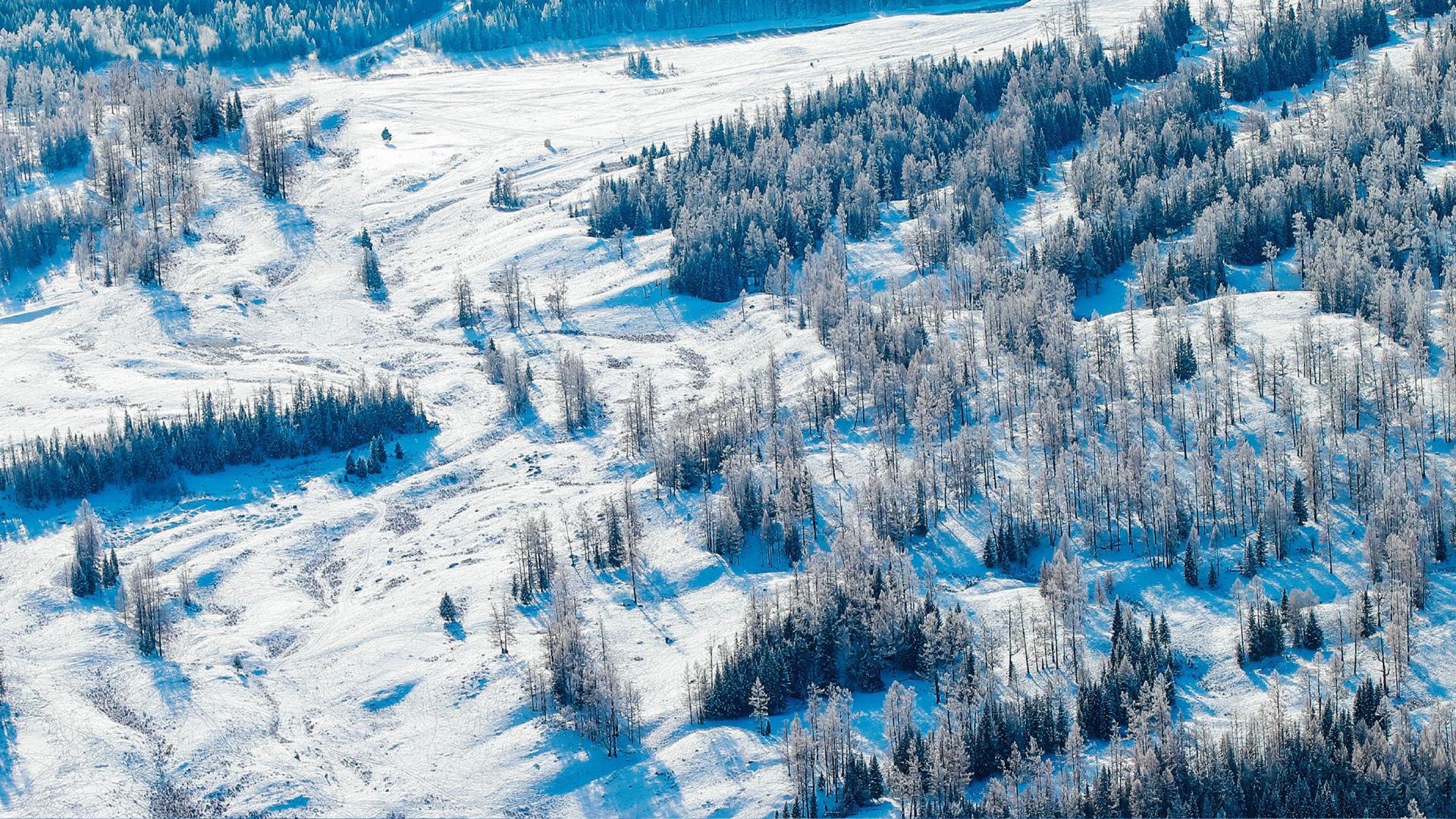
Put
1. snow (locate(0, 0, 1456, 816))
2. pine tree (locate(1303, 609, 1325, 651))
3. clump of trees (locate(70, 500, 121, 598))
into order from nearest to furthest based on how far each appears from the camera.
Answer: snow (locate(0, 0, 1456, 816)) → pine tree (locate(1303, 609, 1325, 651)) → clump of trees (locate(70, 500, 121, 598))

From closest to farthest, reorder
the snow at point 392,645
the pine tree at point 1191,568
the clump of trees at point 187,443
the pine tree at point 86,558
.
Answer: the snow at point 392,645 < the pine tree at point 1191,568 < the pine tree at point 86,558 < the clump of trees at point 187,443

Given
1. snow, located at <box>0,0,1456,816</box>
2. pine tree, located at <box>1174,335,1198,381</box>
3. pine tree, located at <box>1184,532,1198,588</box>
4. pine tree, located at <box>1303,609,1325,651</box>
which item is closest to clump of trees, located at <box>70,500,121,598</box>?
snow, located at <box>0,0,1456,816</box>

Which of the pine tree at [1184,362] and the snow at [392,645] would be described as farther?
the pine tree at [1184,362]

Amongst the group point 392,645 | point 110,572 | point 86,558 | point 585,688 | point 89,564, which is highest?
point 86,558

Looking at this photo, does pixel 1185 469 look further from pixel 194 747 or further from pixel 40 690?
pixel 40 690

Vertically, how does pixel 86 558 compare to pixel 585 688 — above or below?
above

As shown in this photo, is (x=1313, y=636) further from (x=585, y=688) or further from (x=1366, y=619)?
(x=585, y=688)

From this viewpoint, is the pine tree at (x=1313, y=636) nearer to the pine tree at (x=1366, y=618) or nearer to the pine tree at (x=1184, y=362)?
the pine tree at (x=1366, y=618)

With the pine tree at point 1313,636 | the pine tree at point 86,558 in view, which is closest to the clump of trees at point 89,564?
the pine tree at point 86,558

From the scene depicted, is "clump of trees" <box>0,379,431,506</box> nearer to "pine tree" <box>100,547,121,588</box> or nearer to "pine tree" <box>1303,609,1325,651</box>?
"pine tree" <box>100,547,121,588</box>

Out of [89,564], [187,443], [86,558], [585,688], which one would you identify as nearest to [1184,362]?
[585,688]

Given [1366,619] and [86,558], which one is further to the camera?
[86,558]
